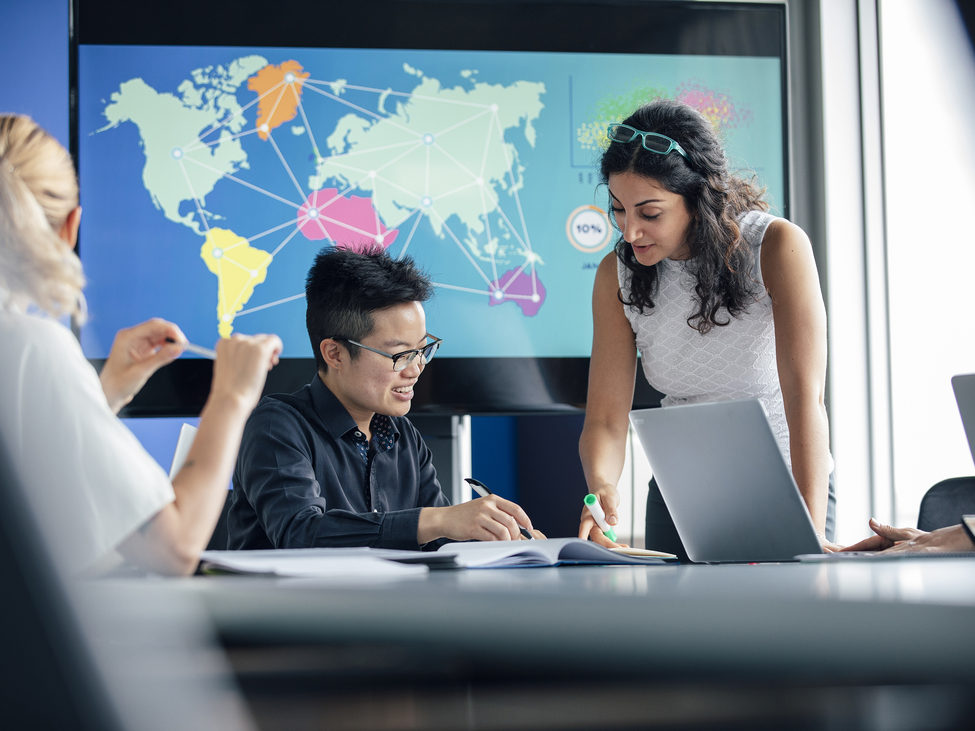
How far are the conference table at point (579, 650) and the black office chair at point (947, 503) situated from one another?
1129mm

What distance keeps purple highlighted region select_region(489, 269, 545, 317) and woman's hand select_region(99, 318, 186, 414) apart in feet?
5.22

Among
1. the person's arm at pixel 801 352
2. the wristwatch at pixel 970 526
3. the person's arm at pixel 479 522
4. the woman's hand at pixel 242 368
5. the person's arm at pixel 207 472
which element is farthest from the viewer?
the person's arm at pixel 801 352

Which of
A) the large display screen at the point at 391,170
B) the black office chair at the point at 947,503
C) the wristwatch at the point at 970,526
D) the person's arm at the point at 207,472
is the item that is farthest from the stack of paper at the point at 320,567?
the large display screen at the point at 391,170

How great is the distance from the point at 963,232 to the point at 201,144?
2.64 m

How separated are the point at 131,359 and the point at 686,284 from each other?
1.13 metres

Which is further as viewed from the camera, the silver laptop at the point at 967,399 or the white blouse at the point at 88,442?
the silver laptop at the point at 967,399

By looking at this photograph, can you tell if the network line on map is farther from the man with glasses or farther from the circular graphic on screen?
the man with glasses

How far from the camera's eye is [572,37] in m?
2.62

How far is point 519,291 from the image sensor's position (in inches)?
101

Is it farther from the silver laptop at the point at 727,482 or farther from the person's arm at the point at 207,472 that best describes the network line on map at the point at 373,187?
the person's arm at the point at 207,472

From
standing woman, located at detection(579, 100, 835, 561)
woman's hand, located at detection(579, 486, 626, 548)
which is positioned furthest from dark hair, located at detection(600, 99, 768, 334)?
woman's hand, located at detection(579, 486, 626, 548)

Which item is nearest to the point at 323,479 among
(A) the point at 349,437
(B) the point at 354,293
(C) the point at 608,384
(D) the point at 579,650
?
(A) the point at 349,437

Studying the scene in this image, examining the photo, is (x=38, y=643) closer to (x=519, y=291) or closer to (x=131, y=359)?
(x=131, y=359)

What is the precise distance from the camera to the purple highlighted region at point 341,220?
8.28 feet
